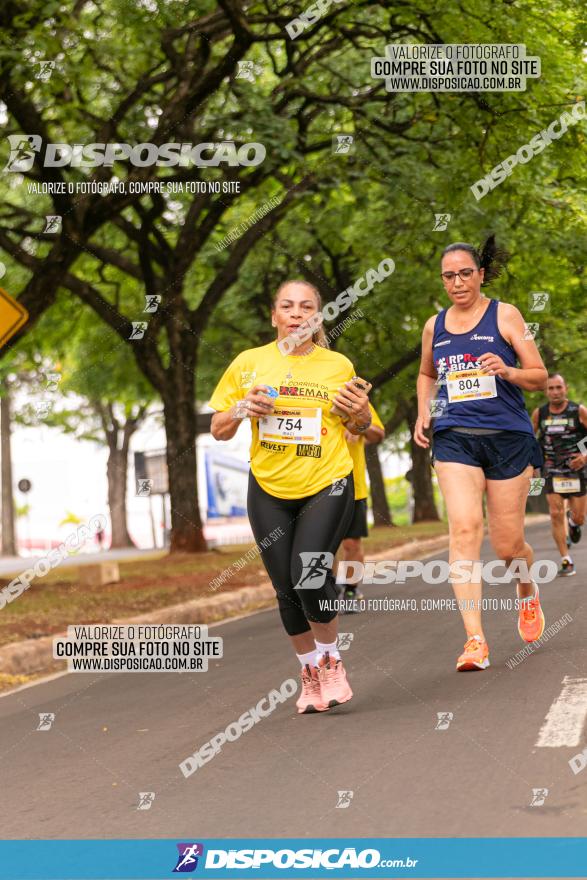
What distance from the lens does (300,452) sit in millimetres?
6613

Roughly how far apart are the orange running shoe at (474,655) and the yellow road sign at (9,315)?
4.98 m

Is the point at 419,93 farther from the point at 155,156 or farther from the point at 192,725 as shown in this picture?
the point at 192,725

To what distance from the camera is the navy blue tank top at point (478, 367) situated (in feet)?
24.1

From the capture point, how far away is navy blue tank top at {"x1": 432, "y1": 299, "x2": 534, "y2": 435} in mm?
7359

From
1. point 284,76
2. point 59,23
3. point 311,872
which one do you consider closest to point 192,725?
point 311,872

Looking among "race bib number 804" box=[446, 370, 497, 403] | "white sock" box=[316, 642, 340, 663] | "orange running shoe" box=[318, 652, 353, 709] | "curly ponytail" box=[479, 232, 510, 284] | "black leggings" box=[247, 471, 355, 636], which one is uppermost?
"curly ponytail" box=[479, 232, 510, 284]

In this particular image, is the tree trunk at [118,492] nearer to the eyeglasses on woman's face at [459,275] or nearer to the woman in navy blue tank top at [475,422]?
the woman in navy blue tank top at [475,422]

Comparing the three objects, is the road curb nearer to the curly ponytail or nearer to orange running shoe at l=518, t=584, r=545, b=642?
orange running shoe at l=518, t=584, r=545, b=642

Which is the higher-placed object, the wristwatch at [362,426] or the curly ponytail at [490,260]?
the curly ponytail at [490,260]

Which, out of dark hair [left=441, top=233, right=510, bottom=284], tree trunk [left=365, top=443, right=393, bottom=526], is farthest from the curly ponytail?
tree trunk [left=365, top=443, right=393, bottom=526]

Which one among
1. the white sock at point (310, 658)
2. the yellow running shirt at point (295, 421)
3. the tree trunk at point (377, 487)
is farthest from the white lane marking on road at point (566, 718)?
the tree trunk at point (377, 487)

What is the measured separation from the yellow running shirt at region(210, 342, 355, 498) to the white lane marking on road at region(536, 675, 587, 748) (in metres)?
1.50

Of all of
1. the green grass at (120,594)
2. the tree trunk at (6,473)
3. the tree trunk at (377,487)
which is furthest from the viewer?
the tree trunk at (6,473)

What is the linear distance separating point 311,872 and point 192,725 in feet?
9.37
